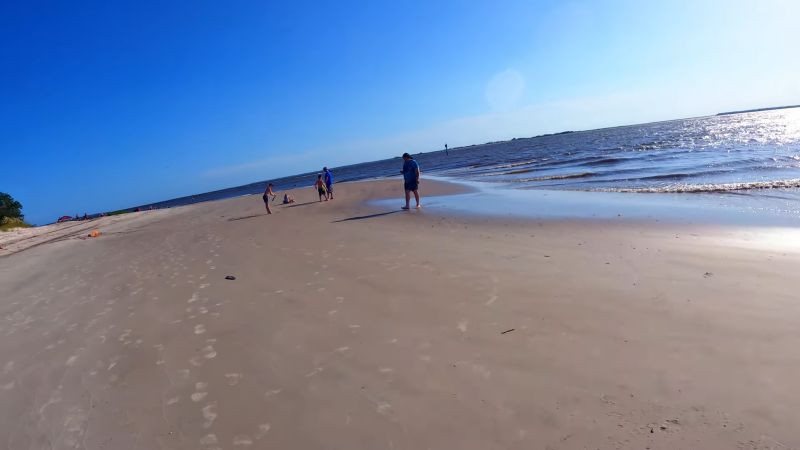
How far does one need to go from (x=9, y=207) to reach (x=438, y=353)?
47.3m

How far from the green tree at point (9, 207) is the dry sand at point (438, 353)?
123 feet

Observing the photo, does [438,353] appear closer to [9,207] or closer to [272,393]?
→ [272,393]

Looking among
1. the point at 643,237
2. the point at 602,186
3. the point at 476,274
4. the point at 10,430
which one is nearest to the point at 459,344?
the point at 476,274

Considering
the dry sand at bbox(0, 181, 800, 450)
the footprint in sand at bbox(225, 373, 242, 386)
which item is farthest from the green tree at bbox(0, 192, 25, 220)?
the footprint in sand at bbox(225, 373, 242, 386)

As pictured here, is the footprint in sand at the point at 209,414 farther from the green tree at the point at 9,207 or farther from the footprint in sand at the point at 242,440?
the green tree at the point at 9,207

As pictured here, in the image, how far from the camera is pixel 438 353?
4.44 m

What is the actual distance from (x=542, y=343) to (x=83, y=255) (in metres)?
16.6

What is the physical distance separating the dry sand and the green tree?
37508 millimetres

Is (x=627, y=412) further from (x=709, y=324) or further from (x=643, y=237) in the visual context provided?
(x=643, y=237)

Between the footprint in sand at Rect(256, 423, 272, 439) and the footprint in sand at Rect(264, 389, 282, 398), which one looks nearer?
the footprint in sand at Rect(256, 423, 272, 439)

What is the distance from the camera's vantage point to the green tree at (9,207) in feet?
117

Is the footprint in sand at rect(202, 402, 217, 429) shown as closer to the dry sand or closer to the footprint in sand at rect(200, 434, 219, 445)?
the dry sand

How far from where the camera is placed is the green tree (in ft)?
117

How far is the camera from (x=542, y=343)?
439cm
